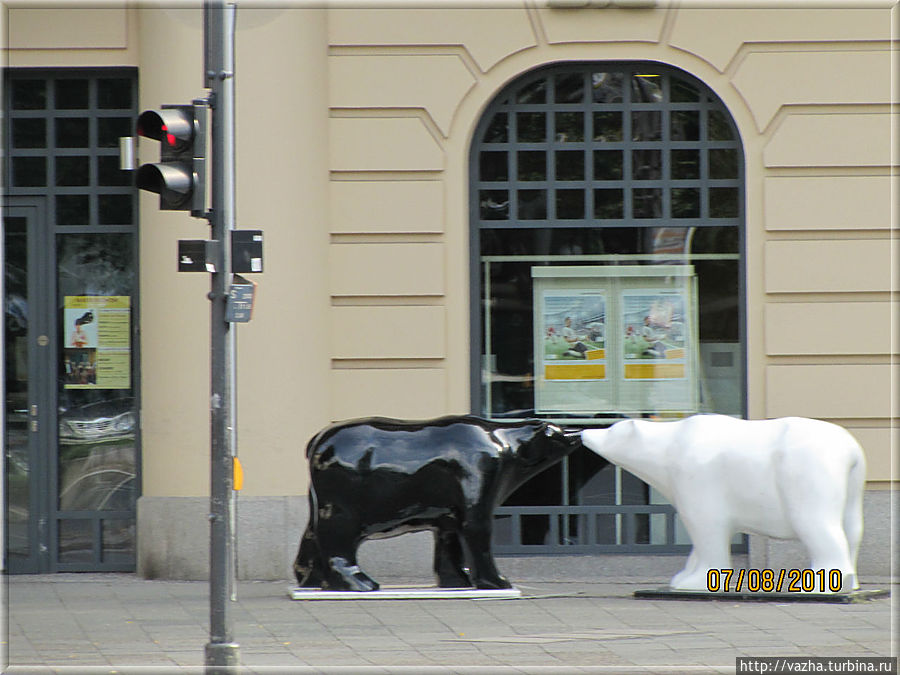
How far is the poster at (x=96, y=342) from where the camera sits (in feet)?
36.5

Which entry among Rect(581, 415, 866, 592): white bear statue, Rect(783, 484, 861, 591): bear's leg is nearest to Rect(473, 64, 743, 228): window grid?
Rect(581, 415, 866, 592): white bear statue

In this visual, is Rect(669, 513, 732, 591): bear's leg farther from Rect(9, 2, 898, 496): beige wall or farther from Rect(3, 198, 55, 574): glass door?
Rect(3, 198, 55, 574): glass door

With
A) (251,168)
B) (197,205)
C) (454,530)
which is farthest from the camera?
(251,168)

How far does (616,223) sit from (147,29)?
14.1 ft

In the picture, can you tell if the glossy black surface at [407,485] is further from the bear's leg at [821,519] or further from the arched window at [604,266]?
the bear's leg at [821,519]

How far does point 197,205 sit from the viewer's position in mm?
7004

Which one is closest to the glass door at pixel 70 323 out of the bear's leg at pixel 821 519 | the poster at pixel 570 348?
the poster at pixel 570 348

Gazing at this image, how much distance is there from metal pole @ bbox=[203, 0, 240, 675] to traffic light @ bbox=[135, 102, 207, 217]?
0.25 ft

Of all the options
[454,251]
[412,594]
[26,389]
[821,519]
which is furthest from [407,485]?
[26,389]

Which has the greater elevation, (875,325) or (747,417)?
(875,325)

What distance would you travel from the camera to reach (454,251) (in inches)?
424

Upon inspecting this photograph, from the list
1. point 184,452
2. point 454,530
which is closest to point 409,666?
point 454,530

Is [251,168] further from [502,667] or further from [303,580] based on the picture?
[502,667]
